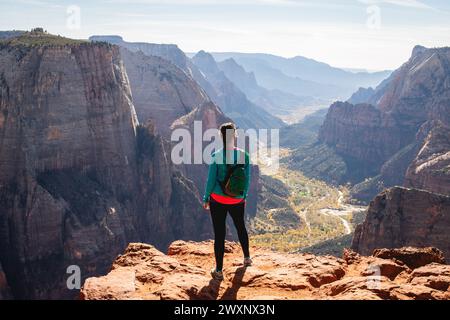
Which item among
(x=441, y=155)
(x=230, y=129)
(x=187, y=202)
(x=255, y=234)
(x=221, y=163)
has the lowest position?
(x=255, y=234)

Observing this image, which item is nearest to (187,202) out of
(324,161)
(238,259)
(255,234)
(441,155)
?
(255,234)

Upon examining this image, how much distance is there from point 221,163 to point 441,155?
77.3 metres

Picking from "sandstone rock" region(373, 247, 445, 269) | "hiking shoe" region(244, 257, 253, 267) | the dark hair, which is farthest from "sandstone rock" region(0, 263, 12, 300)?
the dark hair

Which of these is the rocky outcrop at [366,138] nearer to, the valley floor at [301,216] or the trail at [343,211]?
the valley floor at [301,216]

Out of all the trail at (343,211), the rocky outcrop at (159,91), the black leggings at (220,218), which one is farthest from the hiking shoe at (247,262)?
the trail at (343,211)

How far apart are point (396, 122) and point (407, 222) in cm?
12464

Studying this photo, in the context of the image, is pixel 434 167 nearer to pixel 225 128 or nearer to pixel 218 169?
pixel 218 169

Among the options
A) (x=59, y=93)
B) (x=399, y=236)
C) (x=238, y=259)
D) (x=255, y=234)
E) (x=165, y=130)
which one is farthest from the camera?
(x=165, y=130)

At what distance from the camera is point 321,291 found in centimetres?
1300

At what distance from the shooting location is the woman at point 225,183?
44.4 ft

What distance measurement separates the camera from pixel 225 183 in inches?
534

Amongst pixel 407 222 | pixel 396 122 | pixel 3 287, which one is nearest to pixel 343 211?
pixel 396 122

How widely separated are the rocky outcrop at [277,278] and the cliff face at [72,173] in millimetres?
43207
